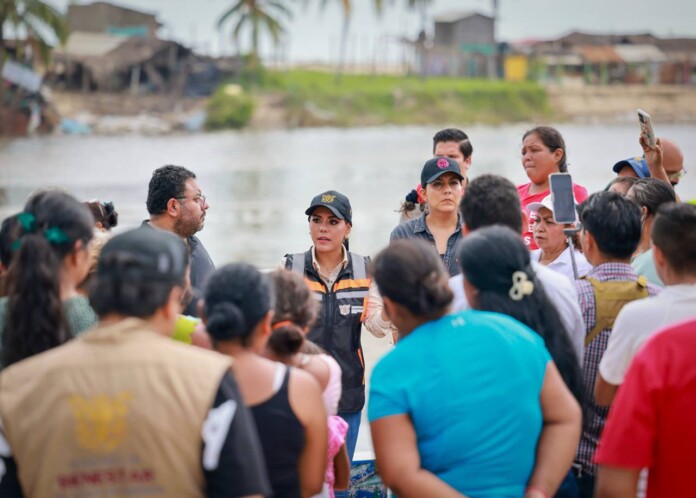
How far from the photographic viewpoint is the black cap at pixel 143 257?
2332 millimetres

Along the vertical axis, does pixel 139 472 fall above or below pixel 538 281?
below

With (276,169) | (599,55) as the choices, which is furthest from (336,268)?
(599,55)

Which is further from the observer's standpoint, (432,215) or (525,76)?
(525,76)

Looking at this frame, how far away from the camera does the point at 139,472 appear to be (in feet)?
7.22

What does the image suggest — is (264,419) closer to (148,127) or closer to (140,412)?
(140,412)

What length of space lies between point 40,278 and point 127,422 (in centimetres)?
75

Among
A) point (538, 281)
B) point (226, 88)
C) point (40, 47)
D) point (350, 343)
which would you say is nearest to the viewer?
point (538, 281)

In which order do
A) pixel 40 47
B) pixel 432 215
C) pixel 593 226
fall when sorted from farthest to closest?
1. pixel 40 47
2. pixel 432 215
3. pixel 593 226

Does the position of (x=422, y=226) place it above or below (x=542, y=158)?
below

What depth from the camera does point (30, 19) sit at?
43.1m

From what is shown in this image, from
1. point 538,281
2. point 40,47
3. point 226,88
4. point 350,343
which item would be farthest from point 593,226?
point 226,88

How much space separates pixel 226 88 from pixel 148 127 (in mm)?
6399

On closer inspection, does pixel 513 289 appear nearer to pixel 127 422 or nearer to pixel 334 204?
pixel 127 422

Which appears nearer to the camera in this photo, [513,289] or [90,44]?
[513,289]
